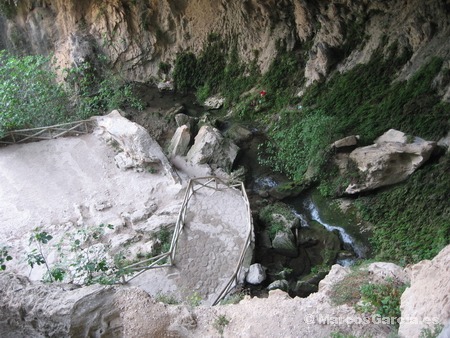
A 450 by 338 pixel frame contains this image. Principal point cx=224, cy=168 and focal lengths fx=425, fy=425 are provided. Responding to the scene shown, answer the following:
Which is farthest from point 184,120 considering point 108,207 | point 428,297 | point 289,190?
point 428,297

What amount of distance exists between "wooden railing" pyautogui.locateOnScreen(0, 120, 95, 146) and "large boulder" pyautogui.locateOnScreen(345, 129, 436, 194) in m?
7.80

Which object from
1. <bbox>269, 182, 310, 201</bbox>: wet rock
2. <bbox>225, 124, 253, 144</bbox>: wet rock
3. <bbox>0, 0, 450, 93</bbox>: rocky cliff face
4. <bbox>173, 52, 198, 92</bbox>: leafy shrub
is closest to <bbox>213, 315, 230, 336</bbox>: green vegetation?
<bbox>269, 182, 310, 201</bbox>: wet rock

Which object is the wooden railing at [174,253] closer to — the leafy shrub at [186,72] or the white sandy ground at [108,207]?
the white sandy ground at [108,207]

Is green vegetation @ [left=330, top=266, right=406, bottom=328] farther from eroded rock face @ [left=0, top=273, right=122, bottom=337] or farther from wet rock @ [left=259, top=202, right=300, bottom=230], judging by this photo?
wet rock @ [left=259, top=202, right=300, bottom=230]

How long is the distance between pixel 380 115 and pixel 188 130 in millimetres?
5877

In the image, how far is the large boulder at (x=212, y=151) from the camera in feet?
42.9

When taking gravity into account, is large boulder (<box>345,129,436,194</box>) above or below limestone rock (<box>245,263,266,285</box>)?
above

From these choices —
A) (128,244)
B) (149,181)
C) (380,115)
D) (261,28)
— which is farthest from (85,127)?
(380,115)

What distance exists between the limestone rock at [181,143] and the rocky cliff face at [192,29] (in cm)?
455

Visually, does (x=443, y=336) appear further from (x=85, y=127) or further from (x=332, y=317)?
(x=85, y=127)

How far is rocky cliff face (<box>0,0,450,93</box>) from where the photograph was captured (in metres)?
13.7

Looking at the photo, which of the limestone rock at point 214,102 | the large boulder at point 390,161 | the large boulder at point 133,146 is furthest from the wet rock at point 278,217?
the limestone rock at point 214,102

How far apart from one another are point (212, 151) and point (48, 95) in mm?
5307

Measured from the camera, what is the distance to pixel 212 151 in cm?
1316
